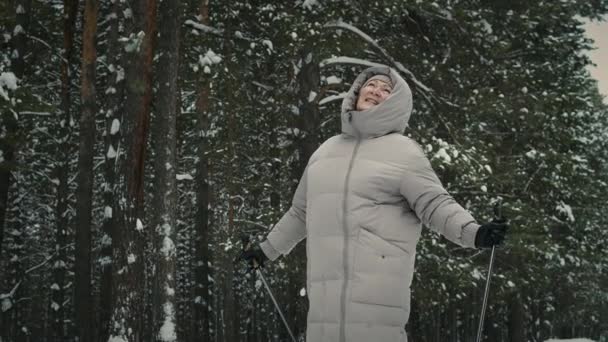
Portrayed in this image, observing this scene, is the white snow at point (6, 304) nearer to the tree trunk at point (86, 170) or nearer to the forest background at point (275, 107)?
the forest background at point (275, 107)

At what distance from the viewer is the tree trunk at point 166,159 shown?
36.4 feet

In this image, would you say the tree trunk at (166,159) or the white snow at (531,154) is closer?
the tree trunk at (166,159)

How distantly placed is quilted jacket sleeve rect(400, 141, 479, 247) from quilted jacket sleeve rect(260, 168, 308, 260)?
2.50 ft

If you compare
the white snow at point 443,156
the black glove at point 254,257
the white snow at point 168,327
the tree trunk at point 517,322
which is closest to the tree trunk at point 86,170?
the white snow at point 168,327

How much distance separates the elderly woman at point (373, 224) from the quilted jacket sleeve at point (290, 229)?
0.36m

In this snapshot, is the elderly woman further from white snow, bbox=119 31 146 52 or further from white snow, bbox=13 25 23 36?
white snow, bbox=13 25 23 36

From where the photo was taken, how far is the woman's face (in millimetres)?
4125

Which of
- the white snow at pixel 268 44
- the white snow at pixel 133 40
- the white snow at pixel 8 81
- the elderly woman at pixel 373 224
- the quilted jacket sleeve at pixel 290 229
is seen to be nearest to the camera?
the elderly woman at pixel 373 224

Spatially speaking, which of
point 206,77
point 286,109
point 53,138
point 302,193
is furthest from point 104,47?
point 302,193

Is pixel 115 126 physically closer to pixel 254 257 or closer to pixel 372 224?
pixel 254 257

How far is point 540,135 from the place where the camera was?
14.9m

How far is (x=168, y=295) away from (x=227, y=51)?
14.5 feet

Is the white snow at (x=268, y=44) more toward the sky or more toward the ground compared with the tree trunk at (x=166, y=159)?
more toward the sky

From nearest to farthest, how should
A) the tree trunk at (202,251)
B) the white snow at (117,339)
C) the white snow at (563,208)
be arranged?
the white snow at (117,339) → the tree trunk at (202,251) → the white snow at (563,208)
